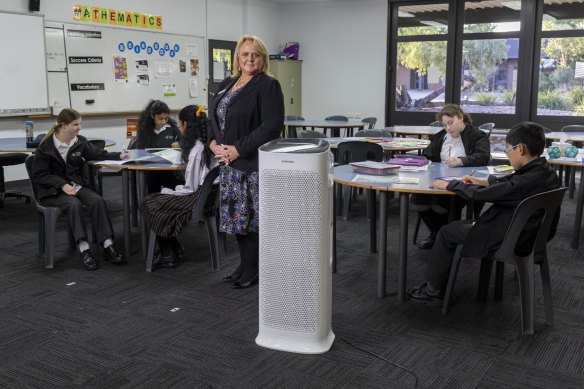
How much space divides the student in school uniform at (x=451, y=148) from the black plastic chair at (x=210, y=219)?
4.64 ft

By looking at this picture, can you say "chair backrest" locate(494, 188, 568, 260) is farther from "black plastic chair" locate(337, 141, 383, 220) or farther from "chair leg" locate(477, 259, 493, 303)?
"black plastic chair" locate(337, 141, 383, 220)

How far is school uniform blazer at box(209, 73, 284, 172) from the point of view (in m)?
3.21

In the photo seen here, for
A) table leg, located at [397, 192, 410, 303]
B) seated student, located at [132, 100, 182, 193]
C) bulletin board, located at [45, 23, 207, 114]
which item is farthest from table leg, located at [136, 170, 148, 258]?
bulletin board, located at [45, 23, 207, 114]

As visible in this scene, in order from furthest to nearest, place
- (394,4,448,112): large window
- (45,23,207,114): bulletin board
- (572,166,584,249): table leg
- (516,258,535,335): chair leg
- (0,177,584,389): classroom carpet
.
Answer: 1. (394,4,448,112): large window
2. (45,23,207,114): bulletin board
3. (572,166,584,249): table leg
4. (516,258,535,335): chair leg
5. (0,177,584,389): classroom carpet

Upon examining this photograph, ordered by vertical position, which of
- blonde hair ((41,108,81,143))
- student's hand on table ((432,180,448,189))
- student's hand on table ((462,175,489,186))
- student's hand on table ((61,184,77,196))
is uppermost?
blonde hair ((41,108,81,143))

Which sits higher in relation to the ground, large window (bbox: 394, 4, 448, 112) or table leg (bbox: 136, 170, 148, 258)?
large window (bbox: 394, 4, 448, 112)

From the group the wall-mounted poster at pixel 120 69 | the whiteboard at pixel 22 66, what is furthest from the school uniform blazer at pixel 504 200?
the wall-mounted poster at pixel 120 69

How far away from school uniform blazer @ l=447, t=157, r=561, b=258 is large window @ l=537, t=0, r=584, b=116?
6.52 m

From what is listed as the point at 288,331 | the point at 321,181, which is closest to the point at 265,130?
the point at 321,181

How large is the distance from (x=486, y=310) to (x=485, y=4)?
23.0 feet

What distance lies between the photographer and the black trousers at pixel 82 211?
3.96 metres

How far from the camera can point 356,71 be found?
10.3m

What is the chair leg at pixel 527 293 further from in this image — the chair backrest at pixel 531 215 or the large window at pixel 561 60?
the large window at pixel 561 60

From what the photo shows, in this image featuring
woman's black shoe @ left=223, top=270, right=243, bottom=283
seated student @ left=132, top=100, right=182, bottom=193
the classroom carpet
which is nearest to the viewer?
the classroom carpet
